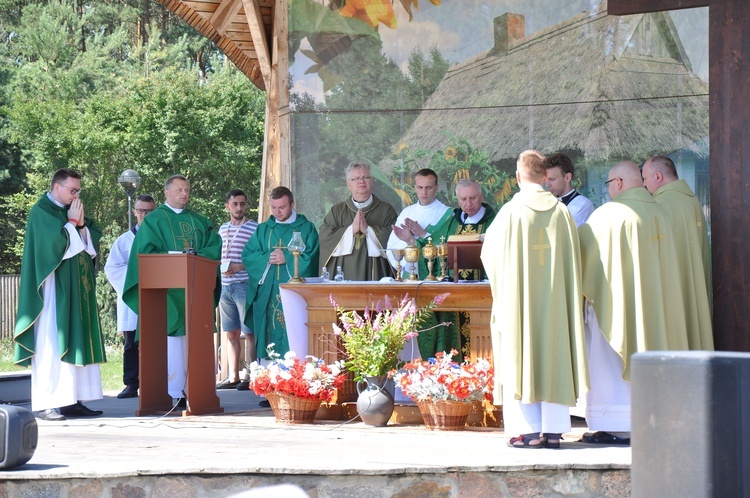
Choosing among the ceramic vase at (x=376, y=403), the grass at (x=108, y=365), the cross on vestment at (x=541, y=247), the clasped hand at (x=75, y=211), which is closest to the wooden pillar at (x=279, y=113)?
the grass at (x=108, y=365)

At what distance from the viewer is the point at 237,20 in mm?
12727

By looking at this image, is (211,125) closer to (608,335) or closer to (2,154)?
(2,154)

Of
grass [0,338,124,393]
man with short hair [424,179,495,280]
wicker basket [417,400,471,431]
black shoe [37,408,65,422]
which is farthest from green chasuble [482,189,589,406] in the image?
grass [0,338,124,393]

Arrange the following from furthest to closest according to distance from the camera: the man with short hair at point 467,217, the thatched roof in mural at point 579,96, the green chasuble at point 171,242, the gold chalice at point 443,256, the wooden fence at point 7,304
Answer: the wooden fence at point 7,304
the thatched roof in mural at point 579,96
the green chasuble at point 171,242
the man with short hair at point 467,217
the gold chalice at point 443,256

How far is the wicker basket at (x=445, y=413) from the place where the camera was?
7227 mm

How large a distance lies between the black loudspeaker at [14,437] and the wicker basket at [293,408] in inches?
87.6

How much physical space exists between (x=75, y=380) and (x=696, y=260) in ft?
14.6

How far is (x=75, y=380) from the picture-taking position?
26.7 feet

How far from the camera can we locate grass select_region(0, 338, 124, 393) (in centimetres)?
1306

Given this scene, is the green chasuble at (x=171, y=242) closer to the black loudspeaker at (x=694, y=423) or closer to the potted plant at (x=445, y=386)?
the potted plant at (x=445, y=386)

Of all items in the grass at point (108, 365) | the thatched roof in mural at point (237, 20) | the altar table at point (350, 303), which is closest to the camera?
the altar table at point (350, 303)

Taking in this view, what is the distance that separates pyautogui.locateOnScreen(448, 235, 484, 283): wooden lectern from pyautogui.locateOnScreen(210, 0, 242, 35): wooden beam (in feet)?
18.1

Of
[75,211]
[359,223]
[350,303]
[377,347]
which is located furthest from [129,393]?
[377,347]

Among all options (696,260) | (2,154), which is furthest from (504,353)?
(2,154)
